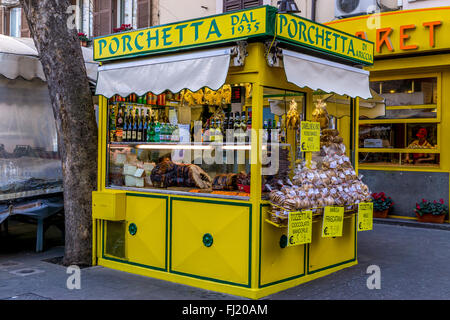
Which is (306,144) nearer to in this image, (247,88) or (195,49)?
(247,88)

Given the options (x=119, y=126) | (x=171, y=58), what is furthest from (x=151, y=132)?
(x=171, y=58)

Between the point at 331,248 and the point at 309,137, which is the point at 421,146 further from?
the point at 309,137

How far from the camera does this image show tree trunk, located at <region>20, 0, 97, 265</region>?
664 centimetres

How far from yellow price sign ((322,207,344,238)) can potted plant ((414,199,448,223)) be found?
456cm

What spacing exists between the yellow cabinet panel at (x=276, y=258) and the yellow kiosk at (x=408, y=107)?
16.6 feet

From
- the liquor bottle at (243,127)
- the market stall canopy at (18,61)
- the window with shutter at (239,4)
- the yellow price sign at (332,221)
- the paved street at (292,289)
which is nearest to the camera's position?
the paved street at (292,289)

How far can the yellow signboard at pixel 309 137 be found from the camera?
19.1 ft

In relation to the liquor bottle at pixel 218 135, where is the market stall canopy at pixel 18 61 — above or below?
above

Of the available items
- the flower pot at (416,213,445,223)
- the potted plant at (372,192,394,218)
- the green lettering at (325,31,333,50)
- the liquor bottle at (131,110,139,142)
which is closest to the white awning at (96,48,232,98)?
the liquor bottle at (131,110,139,142)

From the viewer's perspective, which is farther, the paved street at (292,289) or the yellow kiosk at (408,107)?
the yellow kiosk at (408,107)

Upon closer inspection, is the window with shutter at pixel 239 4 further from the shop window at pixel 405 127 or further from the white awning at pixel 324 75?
the white awning at pixel 324 75

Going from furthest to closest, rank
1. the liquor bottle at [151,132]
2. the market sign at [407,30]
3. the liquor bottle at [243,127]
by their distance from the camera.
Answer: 1. the market sign at [407,30]
2. the liquor bottle at [151,132]
3. the liquor bottle at [243,127]

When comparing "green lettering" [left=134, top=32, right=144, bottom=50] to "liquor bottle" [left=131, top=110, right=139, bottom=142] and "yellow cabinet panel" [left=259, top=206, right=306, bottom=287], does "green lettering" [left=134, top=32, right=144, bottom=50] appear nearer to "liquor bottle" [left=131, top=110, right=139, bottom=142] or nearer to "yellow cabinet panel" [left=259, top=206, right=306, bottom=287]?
"liquor bottle" [left=131, top=110, right=139, bottom=142]

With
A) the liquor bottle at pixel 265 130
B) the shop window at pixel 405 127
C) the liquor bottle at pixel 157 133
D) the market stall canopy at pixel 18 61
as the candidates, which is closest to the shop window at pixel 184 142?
the liquor bottle at pixel 157 133
